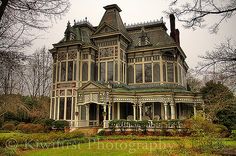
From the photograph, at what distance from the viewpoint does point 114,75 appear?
29594 mm

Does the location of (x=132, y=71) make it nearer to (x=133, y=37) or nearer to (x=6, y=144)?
(x=133, y=37)

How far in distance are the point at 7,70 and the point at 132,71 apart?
2284 cm

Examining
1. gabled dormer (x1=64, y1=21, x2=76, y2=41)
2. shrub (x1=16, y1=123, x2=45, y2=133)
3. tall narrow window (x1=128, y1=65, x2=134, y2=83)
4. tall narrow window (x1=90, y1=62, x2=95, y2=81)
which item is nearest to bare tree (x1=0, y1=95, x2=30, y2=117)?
shrub (x1=16, y1=123, x2=45, y2=133)

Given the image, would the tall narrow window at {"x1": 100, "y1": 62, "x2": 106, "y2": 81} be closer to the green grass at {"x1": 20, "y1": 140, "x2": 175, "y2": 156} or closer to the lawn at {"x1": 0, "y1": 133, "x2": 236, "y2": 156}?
the lawn at {"x1": 0, "y1": 133, "x2": 236, "y2": 156}

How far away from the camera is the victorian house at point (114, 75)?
27.3 metres

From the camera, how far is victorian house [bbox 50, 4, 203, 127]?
2728 cm

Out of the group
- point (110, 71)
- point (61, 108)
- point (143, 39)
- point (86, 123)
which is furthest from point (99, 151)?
point (143, 39)

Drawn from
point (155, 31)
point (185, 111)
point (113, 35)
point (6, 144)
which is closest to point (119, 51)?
point (113, 35)

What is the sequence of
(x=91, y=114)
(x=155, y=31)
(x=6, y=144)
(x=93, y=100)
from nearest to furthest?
(x=6, y=144) < (x=93, y=100) < (x=91, y=114) < (x=155, y=31)

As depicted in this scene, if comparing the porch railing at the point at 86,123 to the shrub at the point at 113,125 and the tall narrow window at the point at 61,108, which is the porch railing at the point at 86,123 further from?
the shrub at the point at 113,125

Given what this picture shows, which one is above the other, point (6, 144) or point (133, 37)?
point (133, 37)

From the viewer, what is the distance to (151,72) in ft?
98.8

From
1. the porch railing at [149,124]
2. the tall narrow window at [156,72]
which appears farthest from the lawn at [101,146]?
the tall narrow window at [156,72]

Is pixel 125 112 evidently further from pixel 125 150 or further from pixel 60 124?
pixel 125 150
